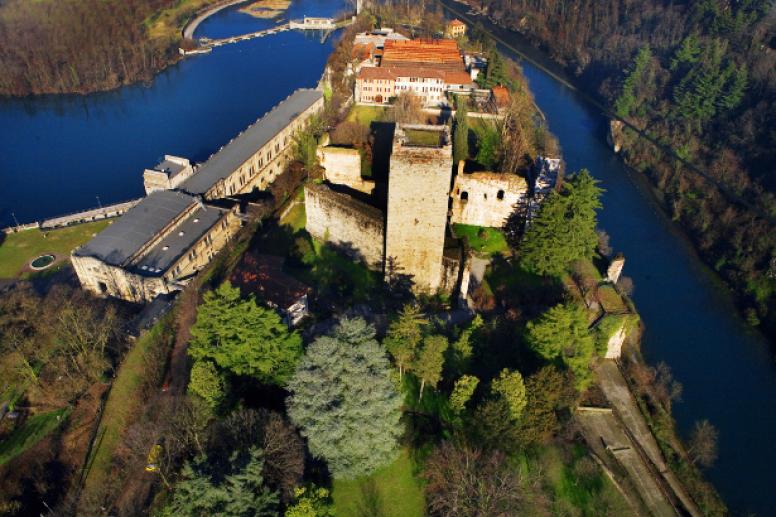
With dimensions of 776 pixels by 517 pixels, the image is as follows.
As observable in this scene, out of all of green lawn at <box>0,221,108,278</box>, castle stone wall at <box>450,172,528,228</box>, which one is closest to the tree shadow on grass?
castle stone wall at <box>450,172,528,228</box>

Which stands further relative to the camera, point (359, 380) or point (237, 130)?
point (237, 130)

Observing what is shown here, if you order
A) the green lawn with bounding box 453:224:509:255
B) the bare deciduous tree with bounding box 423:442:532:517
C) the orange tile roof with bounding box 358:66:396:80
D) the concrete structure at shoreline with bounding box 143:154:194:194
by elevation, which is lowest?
the concrete structure at shoreline with bounding box 143:154:194:194

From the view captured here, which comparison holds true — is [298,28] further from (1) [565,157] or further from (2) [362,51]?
(1) [565,157]

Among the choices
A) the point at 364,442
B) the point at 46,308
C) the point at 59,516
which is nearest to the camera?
the point at 364,442

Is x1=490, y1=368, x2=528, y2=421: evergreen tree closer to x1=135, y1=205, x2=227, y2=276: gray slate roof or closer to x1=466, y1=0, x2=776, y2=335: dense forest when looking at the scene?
x1=135, y1=205, x2=227, y2=276: gray slate roof

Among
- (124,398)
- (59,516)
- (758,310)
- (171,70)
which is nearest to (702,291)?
(758,310)

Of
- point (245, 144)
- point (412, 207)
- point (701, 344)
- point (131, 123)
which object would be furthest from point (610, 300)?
point (131, 123)

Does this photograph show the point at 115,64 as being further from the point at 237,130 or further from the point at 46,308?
the point at 46,308
